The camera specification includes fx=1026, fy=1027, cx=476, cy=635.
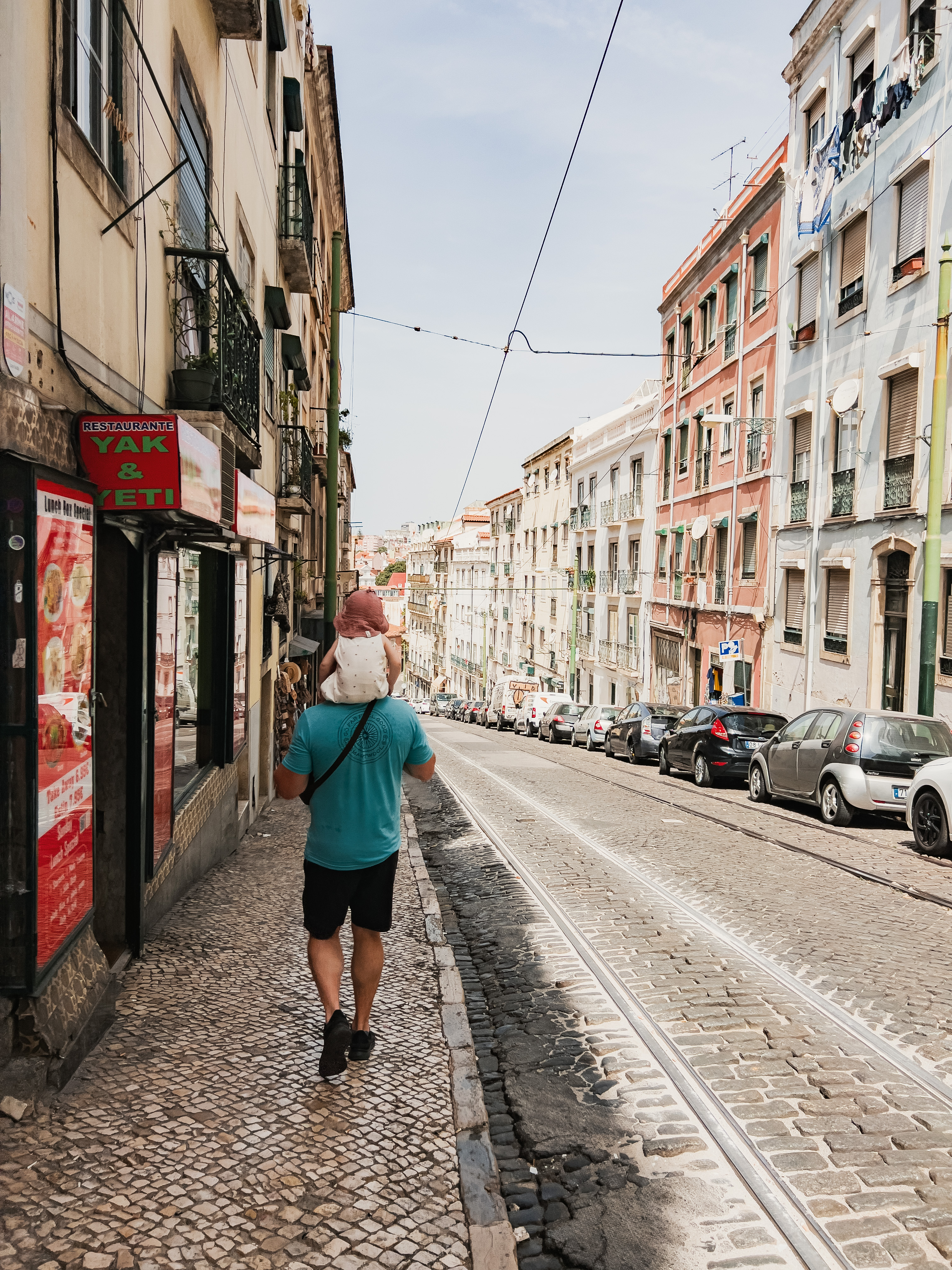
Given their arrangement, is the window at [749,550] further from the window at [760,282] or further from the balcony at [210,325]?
the balcony at [210,325]

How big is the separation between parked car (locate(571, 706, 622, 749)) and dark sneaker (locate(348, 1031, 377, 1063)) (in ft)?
81.4

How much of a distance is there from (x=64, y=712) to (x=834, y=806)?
11271 millimetres

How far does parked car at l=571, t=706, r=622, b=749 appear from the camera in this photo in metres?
30.6

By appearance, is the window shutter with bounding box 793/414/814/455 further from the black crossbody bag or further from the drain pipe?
the black crossbody bag

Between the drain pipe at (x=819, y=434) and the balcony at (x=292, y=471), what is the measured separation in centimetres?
1180

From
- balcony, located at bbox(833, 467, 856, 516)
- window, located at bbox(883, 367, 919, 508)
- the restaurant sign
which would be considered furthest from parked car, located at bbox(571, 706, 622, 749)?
the restaurant sign

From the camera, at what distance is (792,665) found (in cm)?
2466

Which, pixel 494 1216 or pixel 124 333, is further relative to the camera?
pixel 124 333

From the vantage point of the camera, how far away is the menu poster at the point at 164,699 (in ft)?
21.5

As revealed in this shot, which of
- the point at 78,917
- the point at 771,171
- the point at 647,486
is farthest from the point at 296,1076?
the point at 647,486

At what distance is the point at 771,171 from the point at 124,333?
968 inches

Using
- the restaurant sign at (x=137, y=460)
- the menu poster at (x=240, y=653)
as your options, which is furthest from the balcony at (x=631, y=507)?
the restaurant sign at (x=137, y=460)

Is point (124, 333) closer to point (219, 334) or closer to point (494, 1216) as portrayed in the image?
point (219, 334)

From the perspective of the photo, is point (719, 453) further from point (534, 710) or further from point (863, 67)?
point (534, 710)
